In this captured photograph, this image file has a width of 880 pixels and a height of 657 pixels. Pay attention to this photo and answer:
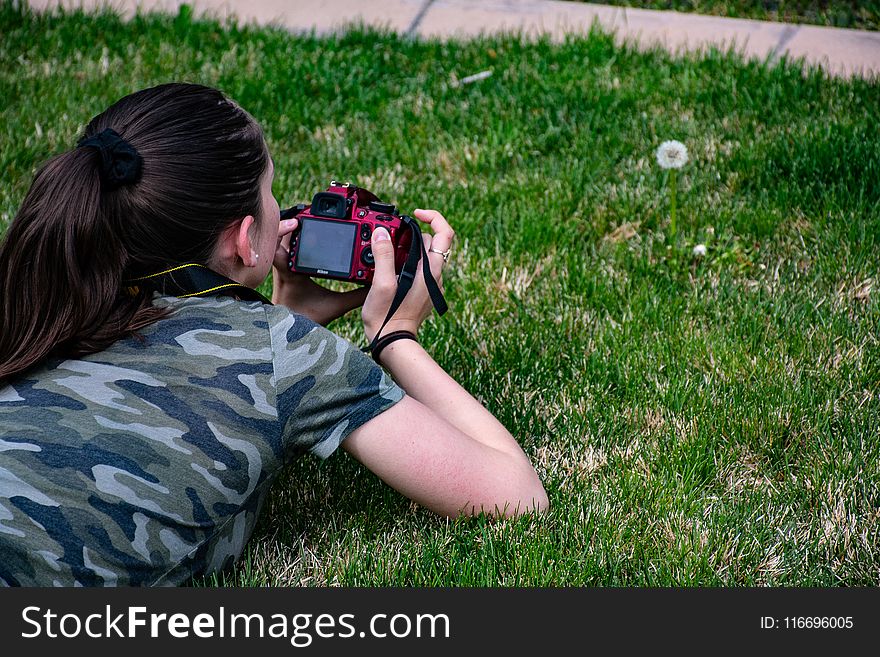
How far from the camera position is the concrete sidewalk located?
4867mm

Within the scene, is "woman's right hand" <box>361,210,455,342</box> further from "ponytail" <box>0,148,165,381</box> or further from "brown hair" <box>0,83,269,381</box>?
"ponytail" <box>0,148,165,381</box>

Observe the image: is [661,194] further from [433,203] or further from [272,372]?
[272,372]

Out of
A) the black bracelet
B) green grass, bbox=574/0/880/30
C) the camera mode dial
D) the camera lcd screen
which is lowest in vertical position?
the black bracelet

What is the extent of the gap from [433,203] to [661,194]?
0.89m

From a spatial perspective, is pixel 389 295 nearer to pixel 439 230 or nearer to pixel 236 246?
pixel 439 230

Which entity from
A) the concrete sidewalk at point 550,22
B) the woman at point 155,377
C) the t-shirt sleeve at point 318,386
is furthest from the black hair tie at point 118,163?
the concrete sidewalk at point 550,22

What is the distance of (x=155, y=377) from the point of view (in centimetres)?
181

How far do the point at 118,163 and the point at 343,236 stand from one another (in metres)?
0.63

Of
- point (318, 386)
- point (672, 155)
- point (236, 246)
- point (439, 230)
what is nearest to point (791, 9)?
point (672, 155)

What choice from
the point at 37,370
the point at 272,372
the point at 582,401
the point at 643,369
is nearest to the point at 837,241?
the point at 643,369

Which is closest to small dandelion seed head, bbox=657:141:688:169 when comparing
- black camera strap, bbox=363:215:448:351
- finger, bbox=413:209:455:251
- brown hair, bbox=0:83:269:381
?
finger, bbox=413:209:455:251

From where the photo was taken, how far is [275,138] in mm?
4312

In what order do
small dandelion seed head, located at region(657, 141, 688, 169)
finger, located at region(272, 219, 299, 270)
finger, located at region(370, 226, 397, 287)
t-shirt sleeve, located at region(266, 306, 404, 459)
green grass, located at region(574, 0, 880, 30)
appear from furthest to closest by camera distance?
green grass, located at region(574, 0, 880, 30)
small dandelion seed head, located at region(657, 141, 688, 169)
finger, located at region(272, 219, 299, 270)
finger, located at region(370, 226, 397, 287)
t-shirt sleeve, located at region(266, 306, 404, 459)

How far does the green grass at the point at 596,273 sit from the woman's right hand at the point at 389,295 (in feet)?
1.61
